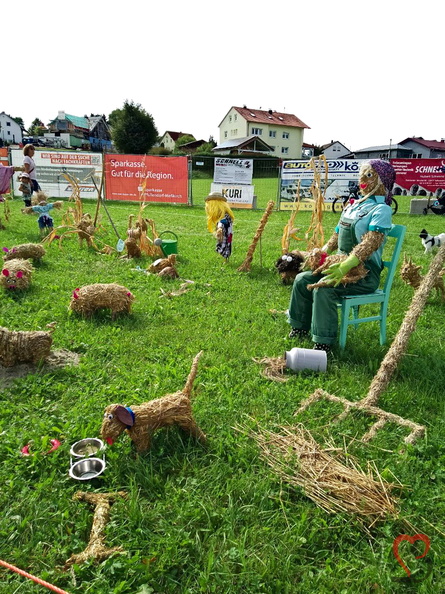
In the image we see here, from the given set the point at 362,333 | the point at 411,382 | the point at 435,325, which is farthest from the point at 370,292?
the point at 435,325

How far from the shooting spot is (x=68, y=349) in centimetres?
404

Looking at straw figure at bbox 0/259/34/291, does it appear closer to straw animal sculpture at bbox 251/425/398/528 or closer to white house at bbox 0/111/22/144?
straw animal sculpture at bbox 251/425/398/528

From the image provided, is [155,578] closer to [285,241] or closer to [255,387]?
[255,387]

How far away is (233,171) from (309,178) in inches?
121

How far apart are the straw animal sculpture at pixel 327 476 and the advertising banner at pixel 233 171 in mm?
15214

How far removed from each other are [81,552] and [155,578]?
39 centimetres

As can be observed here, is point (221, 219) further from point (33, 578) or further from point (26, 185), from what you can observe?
point (26, 185)

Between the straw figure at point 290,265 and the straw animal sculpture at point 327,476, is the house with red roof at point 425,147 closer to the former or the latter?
the straw figure at point 290,265

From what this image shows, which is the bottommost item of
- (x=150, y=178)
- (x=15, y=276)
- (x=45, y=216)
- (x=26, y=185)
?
(x=15, y=276)

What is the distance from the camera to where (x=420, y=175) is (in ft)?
58.6

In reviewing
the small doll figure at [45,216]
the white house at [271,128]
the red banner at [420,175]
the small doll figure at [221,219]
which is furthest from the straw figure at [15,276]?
the white house at [271,128]

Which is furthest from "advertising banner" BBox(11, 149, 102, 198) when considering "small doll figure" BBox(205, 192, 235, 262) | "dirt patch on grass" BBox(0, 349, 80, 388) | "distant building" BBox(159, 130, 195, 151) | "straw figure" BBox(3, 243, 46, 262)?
"distant building" BBox(159, 130, 195, 151)

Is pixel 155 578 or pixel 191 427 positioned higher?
pixel 191 427

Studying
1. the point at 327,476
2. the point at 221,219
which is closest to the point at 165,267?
Answer: the point at 221,219
